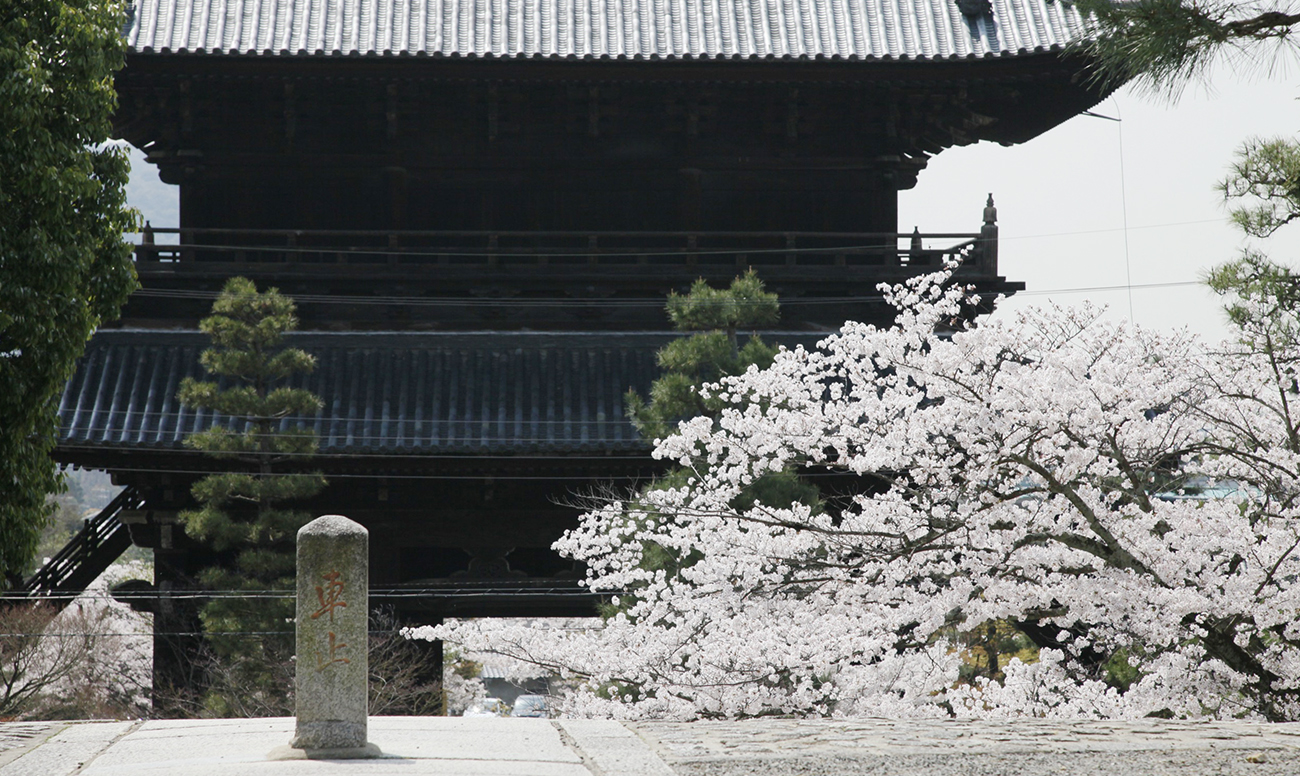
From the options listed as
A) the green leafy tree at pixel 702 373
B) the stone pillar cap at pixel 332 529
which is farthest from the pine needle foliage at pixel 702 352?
the stone pillar cap at pixel 332 529

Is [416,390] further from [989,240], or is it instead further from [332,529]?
[332,529]

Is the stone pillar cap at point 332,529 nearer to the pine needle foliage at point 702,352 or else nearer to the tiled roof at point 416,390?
the pine needle foliage at point 702,352

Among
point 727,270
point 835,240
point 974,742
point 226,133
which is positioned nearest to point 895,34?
point 835,240

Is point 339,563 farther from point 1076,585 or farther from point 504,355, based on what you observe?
point 504,355

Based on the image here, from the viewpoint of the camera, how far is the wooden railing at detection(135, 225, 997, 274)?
14836 millimetres

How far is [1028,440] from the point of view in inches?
368

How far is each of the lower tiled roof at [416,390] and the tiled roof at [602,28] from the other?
11.3ft

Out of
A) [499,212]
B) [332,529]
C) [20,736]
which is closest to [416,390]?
[499,212]

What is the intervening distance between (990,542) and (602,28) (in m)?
8.84

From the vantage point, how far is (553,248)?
50.4ft

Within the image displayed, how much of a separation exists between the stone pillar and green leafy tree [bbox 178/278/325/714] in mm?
6977

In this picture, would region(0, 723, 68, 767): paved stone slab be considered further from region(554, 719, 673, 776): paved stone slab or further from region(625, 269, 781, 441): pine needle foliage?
region(625, 269, 781, 441): pine needle foliage

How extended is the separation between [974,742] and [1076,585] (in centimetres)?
305

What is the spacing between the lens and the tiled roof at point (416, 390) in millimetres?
13953
